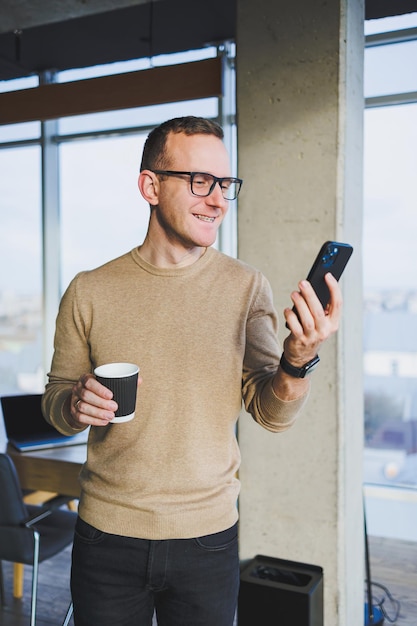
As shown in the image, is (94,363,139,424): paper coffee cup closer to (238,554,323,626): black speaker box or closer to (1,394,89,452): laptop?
(238,554,323,626): black speaker box

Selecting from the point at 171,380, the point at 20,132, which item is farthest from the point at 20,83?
the point at 171,380

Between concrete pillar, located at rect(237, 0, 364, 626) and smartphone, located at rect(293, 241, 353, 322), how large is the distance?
1023 mm

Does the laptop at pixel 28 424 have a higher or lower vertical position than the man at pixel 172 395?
lower

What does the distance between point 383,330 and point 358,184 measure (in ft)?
8.50

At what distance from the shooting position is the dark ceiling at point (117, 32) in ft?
14.0

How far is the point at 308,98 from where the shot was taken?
2.22 meters

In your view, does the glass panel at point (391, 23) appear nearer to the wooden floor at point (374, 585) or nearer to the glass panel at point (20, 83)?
the glass panel at point (20, 83)

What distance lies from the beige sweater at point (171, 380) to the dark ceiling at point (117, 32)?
3021mm

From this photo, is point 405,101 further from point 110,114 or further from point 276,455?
point 276,455

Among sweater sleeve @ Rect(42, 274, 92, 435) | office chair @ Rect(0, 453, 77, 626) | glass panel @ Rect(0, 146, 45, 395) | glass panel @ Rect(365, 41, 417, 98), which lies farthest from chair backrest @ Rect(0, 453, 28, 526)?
glass panel @ Rect(365, 41, 417, 98)

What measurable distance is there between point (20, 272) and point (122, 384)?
5311 mm

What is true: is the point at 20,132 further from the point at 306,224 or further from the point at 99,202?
the point at 306,224

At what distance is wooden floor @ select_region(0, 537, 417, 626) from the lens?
299 cm

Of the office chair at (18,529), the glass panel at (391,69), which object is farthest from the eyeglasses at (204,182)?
the glass panel at (391,69)
